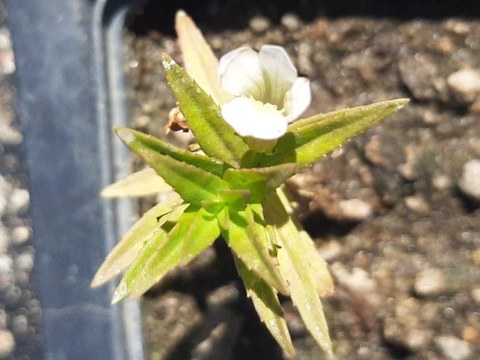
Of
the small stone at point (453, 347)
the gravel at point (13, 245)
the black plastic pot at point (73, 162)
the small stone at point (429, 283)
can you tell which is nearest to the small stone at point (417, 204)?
the small stone at point (429, 283)

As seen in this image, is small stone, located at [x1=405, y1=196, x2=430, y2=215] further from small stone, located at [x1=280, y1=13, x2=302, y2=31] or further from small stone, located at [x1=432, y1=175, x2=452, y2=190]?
small stone, located at [x1=280, y1=13, x2=302, y2=31]

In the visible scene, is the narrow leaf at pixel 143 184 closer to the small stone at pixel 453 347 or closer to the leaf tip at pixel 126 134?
the leaf tip at pixel 126 134

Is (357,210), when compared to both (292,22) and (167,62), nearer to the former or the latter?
(292,22)

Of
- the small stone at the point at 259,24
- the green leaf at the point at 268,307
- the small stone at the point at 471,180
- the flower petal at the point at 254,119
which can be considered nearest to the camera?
the flower petal at the point at 254,119

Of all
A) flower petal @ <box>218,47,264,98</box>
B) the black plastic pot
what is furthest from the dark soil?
flower petal @ <box>218,47,264,98</box>

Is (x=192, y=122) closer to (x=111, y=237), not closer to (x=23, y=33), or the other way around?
(x=111, y=237)

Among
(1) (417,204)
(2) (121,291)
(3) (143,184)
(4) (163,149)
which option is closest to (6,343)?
(3) (143,184)
